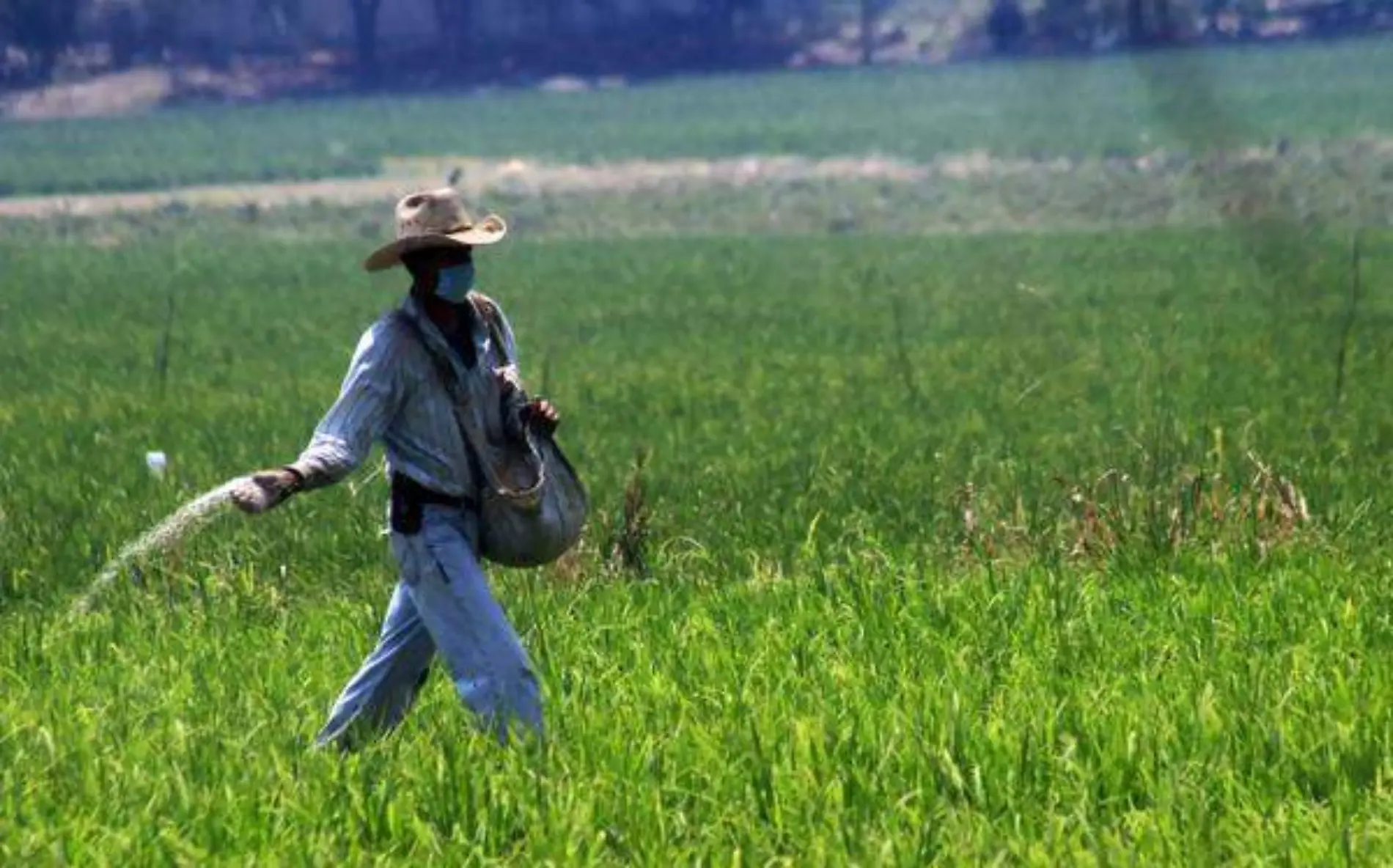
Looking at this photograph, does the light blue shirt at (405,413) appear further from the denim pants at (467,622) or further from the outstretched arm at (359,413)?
the denim pants at (467,622)

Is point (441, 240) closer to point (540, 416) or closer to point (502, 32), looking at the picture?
point (540, 416)

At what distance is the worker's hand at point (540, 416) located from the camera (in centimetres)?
705

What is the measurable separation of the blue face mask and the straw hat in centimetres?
6

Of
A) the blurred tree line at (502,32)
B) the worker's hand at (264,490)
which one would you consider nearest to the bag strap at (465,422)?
the worker's hand at (264,490)

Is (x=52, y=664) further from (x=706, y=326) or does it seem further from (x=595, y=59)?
(x=595, y=59)

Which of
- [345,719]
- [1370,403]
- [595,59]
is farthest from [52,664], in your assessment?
[595,59]

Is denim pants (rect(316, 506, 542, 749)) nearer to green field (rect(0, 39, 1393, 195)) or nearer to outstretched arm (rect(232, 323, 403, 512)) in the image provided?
outstretched arm (rect(232, 323, 403, 512))

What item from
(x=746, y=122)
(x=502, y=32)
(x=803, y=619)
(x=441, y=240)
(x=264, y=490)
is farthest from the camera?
(x=502, y=32)

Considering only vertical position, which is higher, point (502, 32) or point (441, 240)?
point (441, 240)

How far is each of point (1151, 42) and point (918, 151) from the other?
51.8 meters

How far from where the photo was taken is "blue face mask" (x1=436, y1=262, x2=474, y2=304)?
698 cm

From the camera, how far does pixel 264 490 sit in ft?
21.9

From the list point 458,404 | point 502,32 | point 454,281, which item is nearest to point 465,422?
point 458,404

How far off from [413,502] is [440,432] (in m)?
0.18
